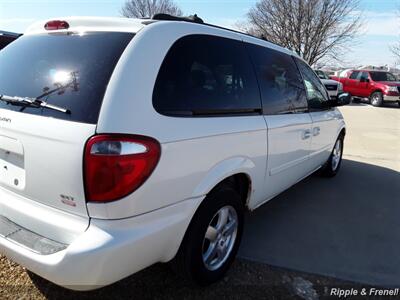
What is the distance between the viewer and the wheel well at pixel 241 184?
2.94m

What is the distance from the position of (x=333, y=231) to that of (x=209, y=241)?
5.63 feet

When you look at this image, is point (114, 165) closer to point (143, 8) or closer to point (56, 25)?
point (56, 25)

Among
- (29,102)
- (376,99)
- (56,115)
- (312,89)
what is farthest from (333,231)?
(376,99)

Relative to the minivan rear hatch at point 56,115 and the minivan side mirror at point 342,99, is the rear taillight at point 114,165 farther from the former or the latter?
the minivan side mirror at point 342,99

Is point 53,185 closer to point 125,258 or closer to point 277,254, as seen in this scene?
point 125,258

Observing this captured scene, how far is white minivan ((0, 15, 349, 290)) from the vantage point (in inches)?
76.0

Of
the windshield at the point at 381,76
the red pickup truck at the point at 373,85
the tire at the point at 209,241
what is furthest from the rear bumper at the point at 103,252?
the windshield at the point at 381,76

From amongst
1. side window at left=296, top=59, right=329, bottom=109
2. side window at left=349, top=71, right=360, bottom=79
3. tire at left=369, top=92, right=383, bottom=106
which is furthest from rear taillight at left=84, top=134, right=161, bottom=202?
side window at left=349, top=71, right=360, bottom=79

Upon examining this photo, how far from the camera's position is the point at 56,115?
2029mm

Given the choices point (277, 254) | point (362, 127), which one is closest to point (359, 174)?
point (277, 254)

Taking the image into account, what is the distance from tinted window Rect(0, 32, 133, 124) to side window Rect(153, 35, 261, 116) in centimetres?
31

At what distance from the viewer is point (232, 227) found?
2.97 metres

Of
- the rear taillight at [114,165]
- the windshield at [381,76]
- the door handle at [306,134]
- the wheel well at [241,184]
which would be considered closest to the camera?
the rear taillight at [114,165]

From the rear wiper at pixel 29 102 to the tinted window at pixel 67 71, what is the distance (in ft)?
0.07
